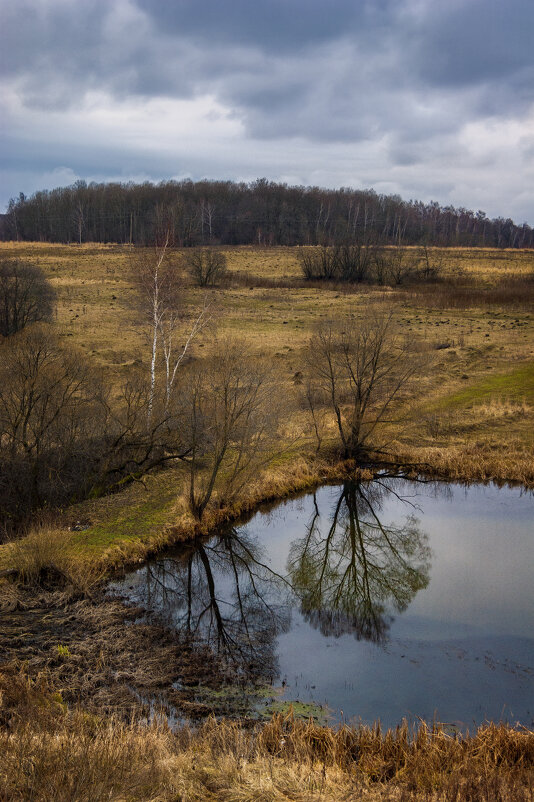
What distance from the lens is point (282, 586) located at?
60.1ft

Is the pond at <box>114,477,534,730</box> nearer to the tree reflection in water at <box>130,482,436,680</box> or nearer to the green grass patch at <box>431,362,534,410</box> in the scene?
the tree reflection in water at <box>130,482,436,680</box>

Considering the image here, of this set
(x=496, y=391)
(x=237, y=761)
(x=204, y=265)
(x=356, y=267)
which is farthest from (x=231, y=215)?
(x=237, y=761)

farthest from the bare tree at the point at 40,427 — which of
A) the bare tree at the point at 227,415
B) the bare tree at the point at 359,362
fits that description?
the bare tree at the point at 359,362

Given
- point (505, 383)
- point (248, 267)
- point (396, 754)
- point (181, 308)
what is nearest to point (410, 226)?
point (248, 267)

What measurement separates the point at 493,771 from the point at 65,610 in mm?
10561

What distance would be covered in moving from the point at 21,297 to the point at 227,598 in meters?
27.4

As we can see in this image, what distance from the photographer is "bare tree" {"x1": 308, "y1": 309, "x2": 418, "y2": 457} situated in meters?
24.7

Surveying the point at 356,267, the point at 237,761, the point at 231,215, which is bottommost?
the point at 237,761

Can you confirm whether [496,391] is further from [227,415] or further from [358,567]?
[227,415]

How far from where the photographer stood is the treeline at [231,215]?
111m

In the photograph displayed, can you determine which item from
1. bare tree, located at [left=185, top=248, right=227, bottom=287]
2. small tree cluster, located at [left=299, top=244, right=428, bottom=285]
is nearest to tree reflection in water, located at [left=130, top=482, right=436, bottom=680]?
bare tree, located at [left=185, top=248, right=227, bottom=287]

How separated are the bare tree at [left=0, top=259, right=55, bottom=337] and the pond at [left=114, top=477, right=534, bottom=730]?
2335 cm

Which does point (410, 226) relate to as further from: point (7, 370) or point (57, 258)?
point (7, 370)

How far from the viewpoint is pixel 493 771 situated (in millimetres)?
8562
